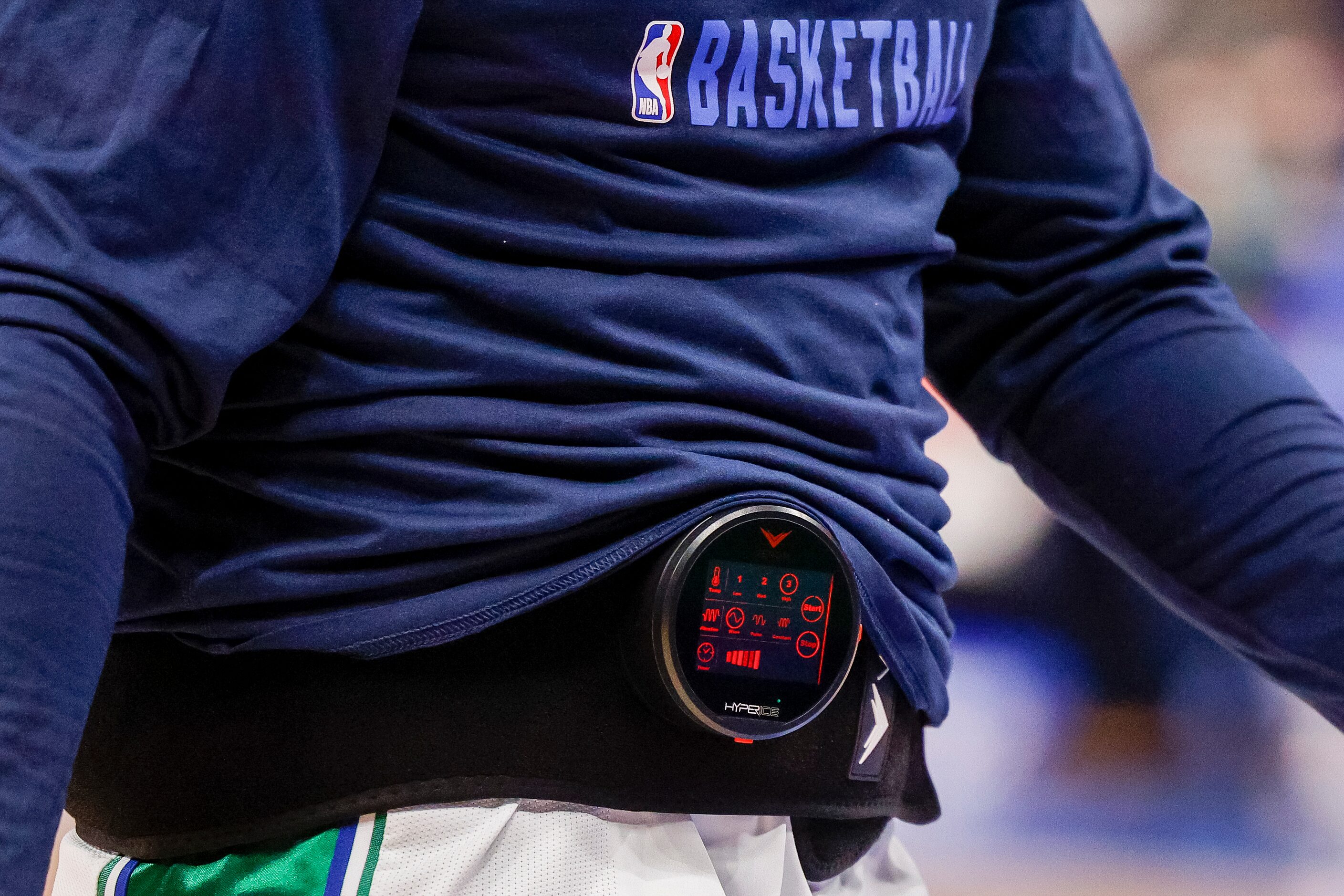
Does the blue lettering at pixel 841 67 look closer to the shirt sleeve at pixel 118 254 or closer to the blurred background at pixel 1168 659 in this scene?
the shirt sleeve at pixel 118 254

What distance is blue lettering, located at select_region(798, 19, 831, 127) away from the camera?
20.2 inches

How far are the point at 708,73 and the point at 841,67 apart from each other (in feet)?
0.22

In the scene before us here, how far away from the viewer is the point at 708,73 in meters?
0.49

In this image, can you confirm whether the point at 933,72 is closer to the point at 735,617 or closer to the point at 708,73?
the point at 708,73

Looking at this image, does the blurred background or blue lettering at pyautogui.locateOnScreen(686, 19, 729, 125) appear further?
the blurred background

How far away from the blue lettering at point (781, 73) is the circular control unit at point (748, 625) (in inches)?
6.5

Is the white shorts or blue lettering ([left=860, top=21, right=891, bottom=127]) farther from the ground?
blue lettering ([left=860, top=21, right=891, bottom=127])

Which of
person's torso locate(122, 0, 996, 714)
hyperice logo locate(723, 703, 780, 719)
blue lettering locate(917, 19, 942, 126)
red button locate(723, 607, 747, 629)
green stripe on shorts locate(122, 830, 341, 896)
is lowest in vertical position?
green stripe on shorts locate(122, 830, 341, 896)

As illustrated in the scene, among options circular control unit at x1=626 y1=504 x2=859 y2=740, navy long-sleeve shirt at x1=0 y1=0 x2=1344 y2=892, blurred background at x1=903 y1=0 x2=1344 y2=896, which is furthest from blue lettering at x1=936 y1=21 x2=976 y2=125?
blurred background at x1=903 y1=0 x2=1344 y2=896

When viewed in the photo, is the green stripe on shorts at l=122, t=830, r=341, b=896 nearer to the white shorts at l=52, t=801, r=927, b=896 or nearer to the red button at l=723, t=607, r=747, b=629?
the white shorts at l=52, t=801, r=927, b=896

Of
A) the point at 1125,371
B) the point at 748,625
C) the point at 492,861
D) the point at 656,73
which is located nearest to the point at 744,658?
the point at 748,625

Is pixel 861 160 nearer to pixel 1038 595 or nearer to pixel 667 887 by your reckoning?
pixel 667 887

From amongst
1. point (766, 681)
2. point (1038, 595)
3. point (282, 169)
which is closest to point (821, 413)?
point (766, 681)

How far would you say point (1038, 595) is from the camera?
1.61 meters
